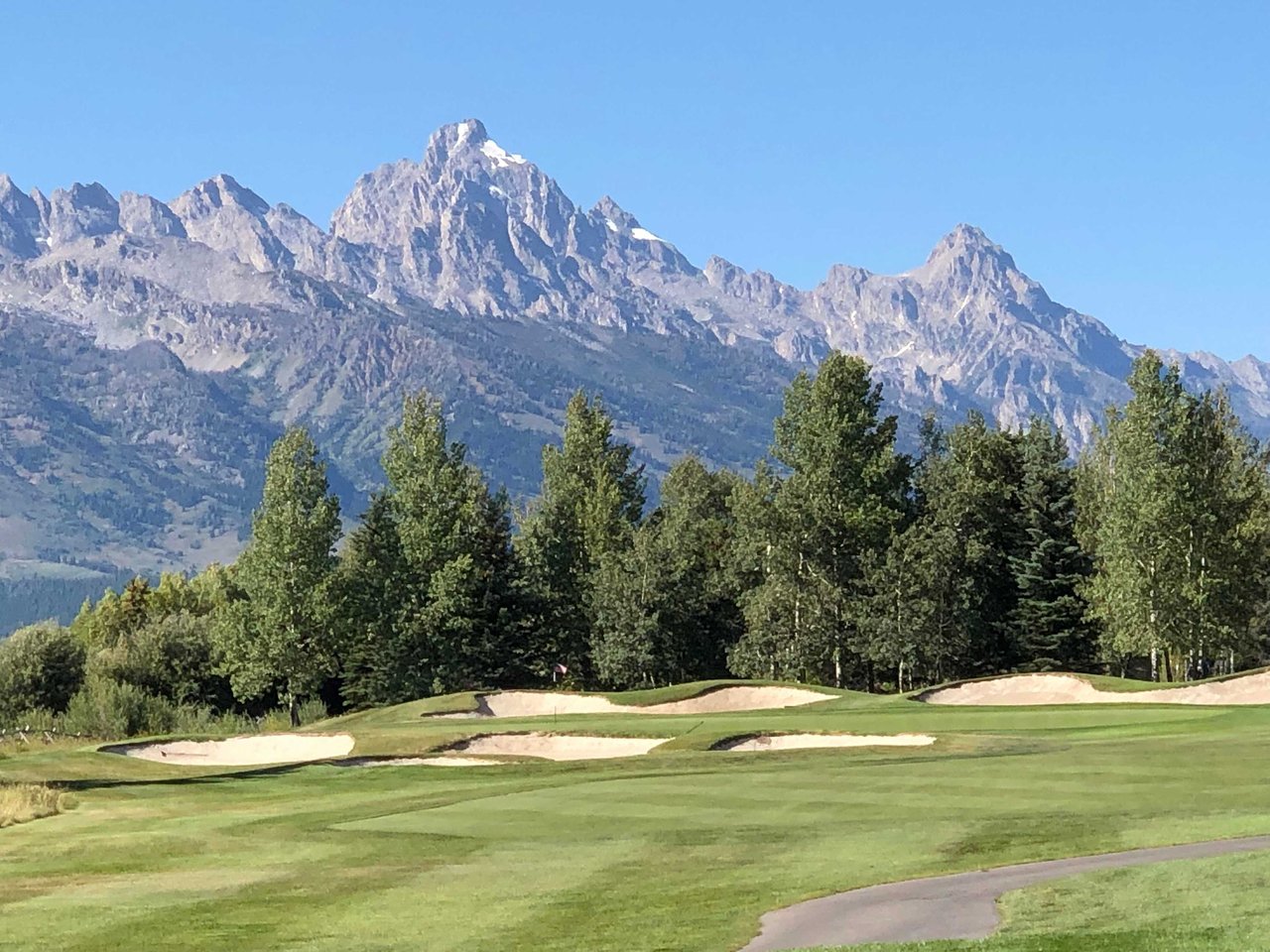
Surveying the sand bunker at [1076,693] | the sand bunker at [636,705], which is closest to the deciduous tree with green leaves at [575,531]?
the sand bunker at [636,705]

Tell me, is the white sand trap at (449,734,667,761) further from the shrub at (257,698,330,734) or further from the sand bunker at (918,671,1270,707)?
the shrub at (257,698,330,734)

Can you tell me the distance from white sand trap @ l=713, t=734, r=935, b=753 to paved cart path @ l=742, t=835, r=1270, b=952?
70.9 feet

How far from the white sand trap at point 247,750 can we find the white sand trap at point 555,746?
558 centimetres

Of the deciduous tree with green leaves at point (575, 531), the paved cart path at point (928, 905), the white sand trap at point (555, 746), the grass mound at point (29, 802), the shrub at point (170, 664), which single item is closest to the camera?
the paved cart path at point (928, 905)

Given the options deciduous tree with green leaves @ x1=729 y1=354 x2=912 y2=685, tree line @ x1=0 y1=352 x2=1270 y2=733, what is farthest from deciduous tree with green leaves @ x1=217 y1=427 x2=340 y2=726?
deciduous tree with green leaves @ x1=729 y1=354 x2=912 y2=685

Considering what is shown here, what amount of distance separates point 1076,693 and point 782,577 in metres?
25.0

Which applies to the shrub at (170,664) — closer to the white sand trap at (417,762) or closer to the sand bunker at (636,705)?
the sand bunker at (636,705)

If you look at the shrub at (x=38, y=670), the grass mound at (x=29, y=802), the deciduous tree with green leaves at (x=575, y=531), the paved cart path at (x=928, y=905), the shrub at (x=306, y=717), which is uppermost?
the deciduous tree with green leaves at (x=575, y=531)

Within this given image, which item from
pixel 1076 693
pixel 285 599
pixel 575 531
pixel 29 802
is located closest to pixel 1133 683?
pixel 1076 693

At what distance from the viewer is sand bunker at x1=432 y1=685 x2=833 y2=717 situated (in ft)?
205

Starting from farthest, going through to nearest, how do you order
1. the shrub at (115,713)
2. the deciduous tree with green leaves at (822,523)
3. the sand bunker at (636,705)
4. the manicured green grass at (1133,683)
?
the deciduous tree with green leaves at (822,523), the shrub at (115,713), the sand bunker at (636,705), the manicured green grass at (1133,683)

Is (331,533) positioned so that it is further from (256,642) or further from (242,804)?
(242,804)

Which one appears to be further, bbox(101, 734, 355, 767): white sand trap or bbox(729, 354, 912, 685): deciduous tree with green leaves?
bbox(729, 354, 912, 685): deciduous tree with green leaves

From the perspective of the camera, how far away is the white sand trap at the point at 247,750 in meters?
53.6
